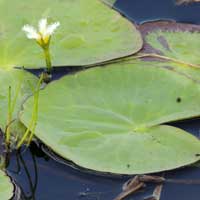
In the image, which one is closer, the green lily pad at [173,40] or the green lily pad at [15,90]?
the green lily pad at [15,90]

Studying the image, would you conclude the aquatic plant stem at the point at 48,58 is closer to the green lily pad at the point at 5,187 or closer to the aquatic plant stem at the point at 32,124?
the aquatic plant stem at the point at 32,124

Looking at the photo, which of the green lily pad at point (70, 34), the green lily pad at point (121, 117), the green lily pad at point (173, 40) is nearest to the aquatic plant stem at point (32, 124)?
the green lily pad at point (121, 117)

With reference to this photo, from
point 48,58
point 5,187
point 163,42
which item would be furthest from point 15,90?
point 163,42

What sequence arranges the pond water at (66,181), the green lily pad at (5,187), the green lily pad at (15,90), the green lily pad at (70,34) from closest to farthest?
1. the green lily pad at (5,187)
2. the pond water at (66,181)
3. the green lily pad at (15,90)
4. the green lily pad at (70,34)

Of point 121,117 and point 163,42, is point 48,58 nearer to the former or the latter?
point 121,117

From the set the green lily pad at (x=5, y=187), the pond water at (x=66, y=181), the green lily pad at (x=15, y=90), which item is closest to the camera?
the green lily pad at (x=5, y=187)

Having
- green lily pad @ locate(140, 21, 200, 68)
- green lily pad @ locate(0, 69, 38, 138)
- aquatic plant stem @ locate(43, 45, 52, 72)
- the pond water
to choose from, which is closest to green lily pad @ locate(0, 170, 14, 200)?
Answer: the pond water

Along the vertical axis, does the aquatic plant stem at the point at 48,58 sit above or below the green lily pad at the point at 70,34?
below
